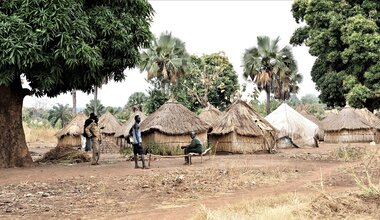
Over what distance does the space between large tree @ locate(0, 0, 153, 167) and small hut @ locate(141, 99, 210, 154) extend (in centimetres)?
761

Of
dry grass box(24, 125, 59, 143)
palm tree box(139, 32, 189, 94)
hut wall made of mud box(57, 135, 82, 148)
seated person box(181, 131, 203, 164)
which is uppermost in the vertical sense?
palm tree box(139, 32, 189, 94)

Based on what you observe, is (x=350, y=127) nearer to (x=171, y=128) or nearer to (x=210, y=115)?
(x=210, y=115)

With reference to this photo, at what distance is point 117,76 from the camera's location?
16.2 meters

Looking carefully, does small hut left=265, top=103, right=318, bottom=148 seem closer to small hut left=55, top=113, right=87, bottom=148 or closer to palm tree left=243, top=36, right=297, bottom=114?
palm tree left=243, top=36, right=297, bottom=114

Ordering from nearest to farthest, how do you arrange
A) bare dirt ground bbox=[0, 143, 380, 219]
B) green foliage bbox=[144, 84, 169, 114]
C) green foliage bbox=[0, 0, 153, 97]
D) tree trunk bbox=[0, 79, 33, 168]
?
bare dirt ground bbox=[0, 143, 380, 219]
green foliage bbox=[0, 0, 153, 97]
tree trunk bbox=[0, 79, 33, 168]
green foliage bbox=[144, 84, 169, 114]

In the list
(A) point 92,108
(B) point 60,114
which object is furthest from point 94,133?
(B) point 60,114

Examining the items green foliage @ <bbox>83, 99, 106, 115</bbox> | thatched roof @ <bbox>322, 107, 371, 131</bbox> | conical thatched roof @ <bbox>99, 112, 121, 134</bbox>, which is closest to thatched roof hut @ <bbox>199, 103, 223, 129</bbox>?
conical thatched roof @ <bbox>99, 112, 121, 134</bbox>

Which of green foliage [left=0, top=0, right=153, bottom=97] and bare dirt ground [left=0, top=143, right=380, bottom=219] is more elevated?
green foliage [left=0, top=0, right=153, bottom=97]

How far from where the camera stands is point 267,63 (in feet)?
126

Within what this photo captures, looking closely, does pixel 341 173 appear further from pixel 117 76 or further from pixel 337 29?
pixel 337 29

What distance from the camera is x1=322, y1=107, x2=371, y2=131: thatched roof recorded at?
34.2 meters

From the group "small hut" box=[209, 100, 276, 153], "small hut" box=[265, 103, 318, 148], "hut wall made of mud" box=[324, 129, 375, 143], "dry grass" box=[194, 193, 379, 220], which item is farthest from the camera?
"hut wall made of mud" box=[324, 129, 375, 143]

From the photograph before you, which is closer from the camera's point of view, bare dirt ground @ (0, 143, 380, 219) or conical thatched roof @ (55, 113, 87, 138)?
bare dirt ground @ (0, 143, 380, 219)

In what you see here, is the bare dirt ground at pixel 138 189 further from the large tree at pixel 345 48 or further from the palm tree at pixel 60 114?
the palm tree at pixel 60 114
